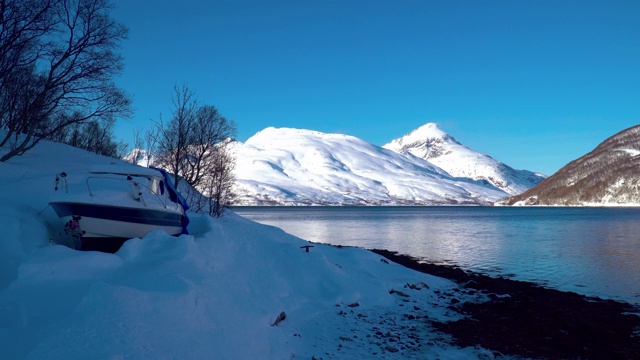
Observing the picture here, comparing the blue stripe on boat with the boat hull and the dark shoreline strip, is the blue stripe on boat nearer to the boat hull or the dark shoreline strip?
the boat hull

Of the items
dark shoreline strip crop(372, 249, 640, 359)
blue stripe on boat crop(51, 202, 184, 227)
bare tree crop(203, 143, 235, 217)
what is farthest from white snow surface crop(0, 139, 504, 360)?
bare tree crop(203, 143, 235, 217)

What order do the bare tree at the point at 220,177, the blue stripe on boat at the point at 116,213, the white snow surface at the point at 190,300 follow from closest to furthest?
the white snow surface at the point at 190,300 → the blue stripe on boat at the point at 116,213 → the bare tree at the point at 220,177

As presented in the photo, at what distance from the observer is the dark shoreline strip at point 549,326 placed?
447 inches

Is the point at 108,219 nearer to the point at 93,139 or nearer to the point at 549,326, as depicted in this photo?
the point at 549,326

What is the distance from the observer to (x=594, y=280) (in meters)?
25.0

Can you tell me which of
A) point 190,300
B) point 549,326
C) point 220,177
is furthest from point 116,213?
point 220,177

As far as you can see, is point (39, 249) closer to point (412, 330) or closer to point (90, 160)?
point (412, 330)

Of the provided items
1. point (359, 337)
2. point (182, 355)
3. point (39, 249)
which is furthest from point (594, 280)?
point (39, 249)

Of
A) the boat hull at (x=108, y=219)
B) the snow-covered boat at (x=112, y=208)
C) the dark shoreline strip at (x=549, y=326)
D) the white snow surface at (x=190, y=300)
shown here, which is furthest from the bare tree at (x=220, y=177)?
the dark shoreline strip at (x=549, y=326)

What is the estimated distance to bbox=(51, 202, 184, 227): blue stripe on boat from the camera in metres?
11.3

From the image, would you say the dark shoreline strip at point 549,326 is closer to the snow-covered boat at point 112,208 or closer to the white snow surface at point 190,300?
the white snow surface at point 190,300

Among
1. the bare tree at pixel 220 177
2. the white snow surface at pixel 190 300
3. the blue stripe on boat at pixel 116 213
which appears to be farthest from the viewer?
the bare tree at pixel 220 177

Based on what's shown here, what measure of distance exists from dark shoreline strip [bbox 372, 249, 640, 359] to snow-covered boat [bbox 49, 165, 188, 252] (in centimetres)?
896

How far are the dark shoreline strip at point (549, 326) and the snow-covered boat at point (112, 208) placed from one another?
8957 millimetres
